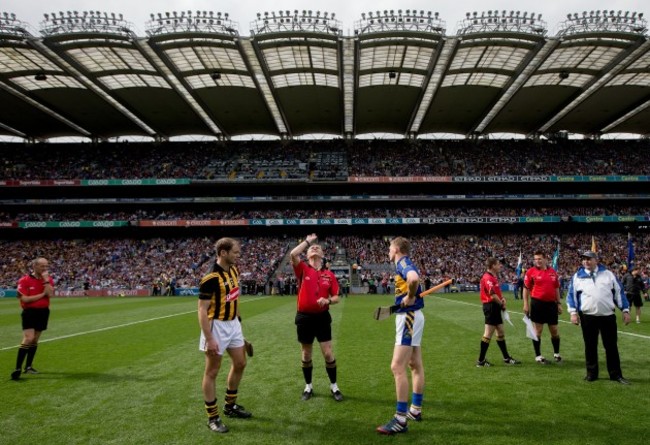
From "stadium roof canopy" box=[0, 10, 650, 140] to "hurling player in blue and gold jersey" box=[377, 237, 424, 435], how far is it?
27962 millimetres

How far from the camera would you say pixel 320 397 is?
6.53 meters

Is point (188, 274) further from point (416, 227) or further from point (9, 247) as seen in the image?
point (416, 227)

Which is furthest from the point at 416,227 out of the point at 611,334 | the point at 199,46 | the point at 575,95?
the point at 611,334

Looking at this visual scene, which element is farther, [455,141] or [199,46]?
→ [455,141]

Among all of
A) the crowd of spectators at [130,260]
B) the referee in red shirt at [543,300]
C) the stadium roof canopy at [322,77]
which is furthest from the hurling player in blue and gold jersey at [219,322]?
the crowd of spectators at [130,260]

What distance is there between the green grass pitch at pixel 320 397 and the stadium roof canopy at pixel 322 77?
24.6 m

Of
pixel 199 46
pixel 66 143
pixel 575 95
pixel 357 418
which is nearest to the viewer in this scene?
pixel 357 418

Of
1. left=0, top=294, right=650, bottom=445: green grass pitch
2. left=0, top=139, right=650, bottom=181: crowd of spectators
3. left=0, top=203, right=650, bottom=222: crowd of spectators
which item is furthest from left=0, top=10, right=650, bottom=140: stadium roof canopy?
left=0, top=294, right=650, bottom=445: green grass pitch

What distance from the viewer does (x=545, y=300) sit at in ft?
29.5

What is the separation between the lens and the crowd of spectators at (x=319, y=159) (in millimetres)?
50656

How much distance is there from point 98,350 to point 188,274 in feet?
109

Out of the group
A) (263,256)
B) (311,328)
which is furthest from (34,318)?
(263,256)

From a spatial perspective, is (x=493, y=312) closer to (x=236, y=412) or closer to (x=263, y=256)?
(x=236, y=412)

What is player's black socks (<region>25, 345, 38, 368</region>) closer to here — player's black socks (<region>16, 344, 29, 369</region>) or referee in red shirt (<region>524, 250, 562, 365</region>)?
player's black socks (<region>16, 344, 29, 369</region>)
